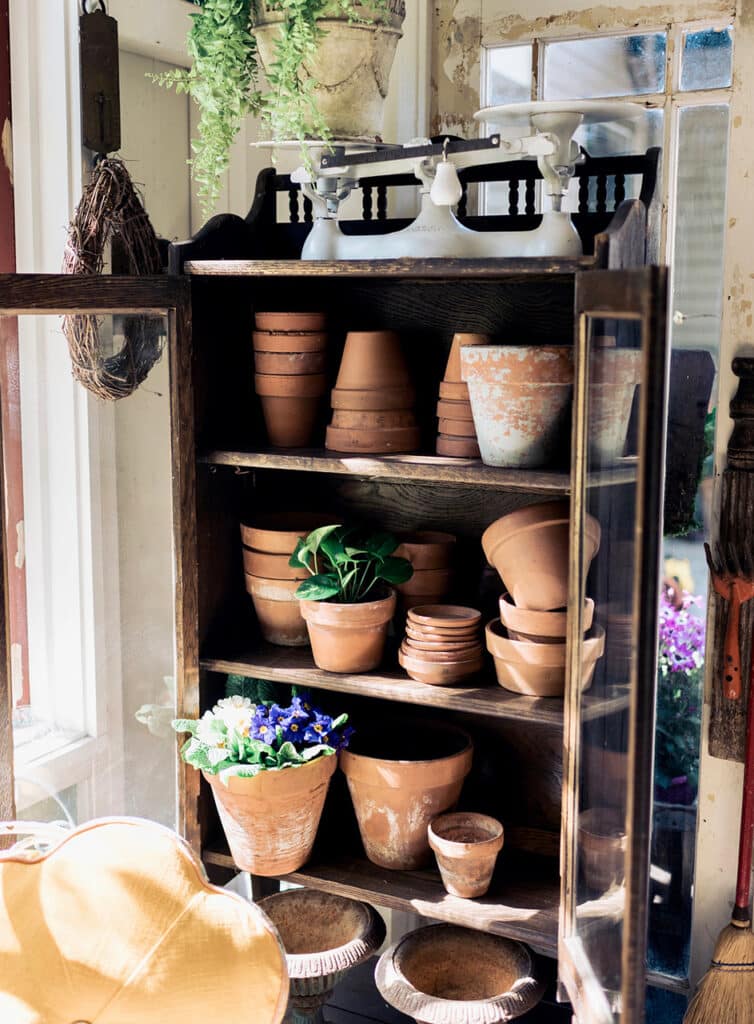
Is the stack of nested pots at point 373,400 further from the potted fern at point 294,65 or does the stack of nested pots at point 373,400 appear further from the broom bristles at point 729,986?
the broom bristles at point 729,986

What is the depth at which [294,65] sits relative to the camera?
1.85m

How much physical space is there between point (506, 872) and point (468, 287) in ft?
3.77

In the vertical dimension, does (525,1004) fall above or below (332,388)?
below

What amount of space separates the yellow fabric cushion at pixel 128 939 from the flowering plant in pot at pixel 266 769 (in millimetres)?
246

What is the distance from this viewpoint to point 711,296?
2.14m

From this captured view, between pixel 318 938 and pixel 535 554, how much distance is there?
0.96 m

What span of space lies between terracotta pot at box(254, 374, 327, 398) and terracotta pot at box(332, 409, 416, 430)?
84mm

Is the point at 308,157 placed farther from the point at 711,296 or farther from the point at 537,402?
the point at 711,296

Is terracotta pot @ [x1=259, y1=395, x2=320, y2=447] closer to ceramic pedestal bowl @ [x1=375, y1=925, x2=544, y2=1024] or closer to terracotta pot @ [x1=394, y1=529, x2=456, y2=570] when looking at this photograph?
terracotta pot @ [x1=394, y1=529, x2=456, y2=570]

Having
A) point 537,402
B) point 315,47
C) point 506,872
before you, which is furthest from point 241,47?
point 506,872

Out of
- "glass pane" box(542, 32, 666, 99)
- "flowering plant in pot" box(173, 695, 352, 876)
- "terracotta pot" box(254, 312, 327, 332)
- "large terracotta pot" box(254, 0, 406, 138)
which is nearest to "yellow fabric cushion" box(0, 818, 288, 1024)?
"flowering plant in pot" box(173, 695, 352, 876)

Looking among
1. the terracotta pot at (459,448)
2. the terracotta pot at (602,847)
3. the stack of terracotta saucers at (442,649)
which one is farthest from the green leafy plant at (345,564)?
the terracotta pot at (602,847)

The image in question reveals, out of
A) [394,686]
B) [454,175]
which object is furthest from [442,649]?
[454,175]

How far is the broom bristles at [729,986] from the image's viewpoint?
6.83ft
